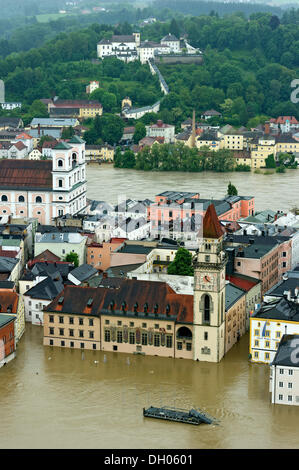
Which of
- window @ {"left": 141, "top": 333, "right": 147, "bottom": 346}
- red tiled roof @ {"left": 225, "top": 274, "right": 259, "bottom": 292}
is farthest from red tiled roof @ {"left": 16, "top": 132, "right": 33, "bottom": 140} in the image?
window @ {"left": 141, "top": 333, "right": 147, "bottom": 346}

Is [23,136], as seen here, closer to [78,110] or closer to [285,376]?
[78,110]

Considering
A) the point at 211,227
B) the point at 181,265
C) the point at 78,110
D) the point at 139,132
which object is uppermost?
the point at 78,110

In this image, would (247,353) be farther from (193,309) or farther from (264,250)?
(264,250)

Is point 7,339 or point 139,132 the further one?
point 139,132

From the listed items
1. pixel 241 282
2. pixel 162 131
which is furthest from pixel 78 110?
pixel 241 282

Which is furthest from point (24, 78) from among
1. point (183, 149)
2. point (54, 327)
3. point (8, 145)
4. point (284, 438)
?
point (284, 438)

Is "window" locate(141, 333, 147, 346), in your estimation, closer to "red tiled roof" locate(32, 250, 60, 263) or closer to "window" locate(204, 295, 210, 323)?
"window" locate(204, 295, 210, 323)
